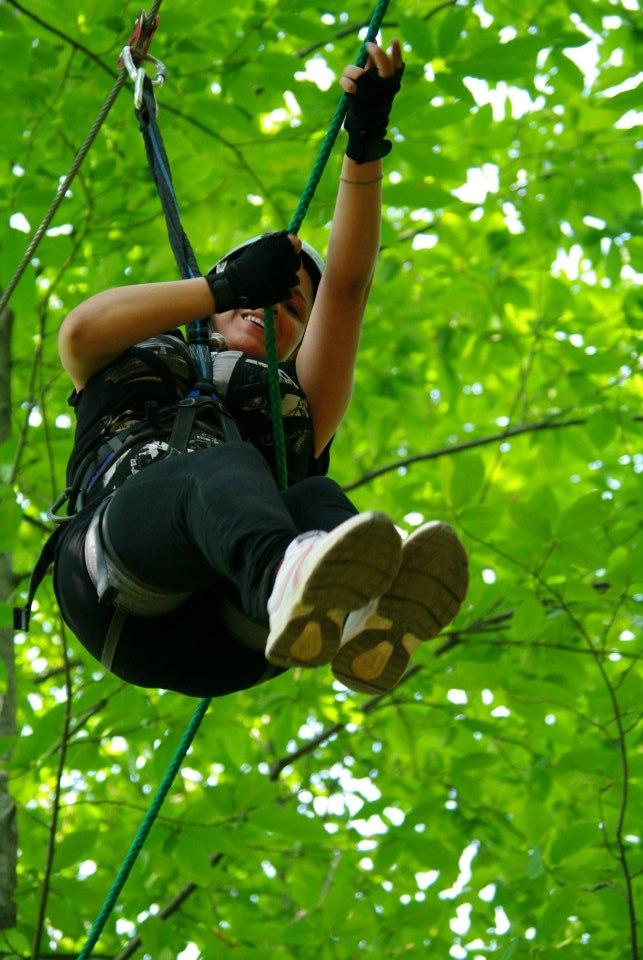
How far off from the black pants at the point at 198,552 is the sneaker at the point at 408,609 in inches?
6.3

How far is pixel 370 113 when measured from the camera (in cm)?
247

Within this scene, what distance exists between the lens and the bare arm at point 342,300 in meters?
2.61

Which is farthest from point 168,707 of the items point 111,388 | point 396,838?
point 111,388

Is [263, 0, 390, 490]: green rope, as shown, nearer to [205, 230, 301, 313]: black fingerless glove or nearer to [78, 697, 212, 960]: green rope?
[205, 230, 301, 313]: black fingerless glove

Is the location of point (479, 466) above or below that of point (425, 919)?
above

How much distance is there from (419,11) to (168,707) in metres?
2.95

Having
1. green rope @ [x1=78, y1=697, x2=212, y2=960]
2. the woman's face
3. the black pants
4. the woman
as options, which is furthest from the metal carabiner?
green rope @ [x1=78, y1=697, x2=212, y2=960]

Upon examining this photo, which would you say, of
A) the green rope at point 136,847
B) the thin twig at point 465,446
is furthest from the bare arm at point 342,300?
the thin twig at point 465,446

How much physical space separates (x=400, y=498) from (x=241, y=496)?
1656 mm

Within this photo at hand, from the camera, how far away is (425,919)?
3.74m

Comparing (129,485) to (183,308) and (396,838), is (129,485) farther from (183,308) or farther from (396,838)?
(396,838)

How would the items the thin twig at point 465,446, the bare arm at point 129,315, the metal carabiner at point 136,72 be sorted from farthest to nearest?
the thin twig at point 465,446
the metal carabiner at point 136,72
the bare arm at point 129,315

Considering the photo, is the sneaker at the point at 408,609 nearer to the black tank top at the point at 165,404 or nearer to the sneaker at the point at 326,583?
the sneaker at the point at 326,583

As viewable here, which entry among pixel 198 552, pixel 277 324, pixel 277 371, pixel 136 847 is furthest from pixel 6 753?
pixel 198 552
